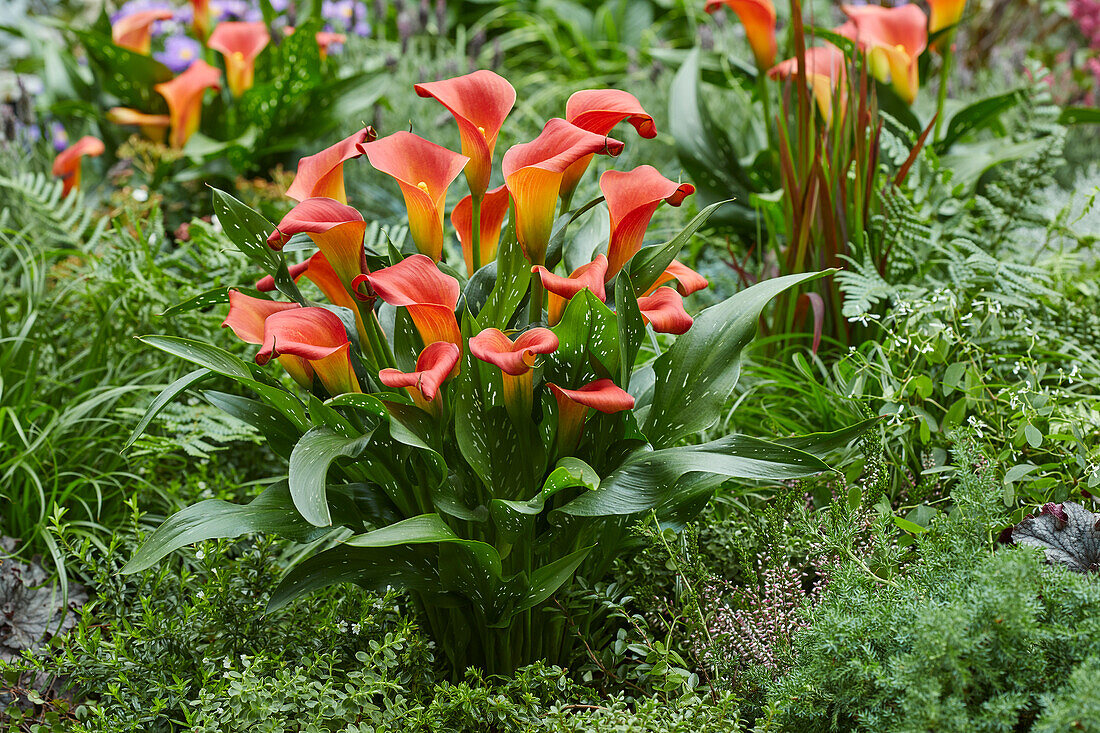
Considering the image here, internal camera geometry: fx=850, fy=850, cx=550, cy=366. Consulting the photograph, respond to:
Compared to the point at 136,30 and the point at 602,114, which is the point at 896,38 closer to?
the point at 602,114

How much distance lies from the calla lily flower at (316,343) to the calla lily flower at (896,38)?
193cm

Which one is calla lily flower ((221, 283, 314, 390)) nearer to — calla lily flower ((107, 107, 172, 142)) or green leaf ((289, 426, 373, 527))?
green leaf ((289, 426, 373, 527))

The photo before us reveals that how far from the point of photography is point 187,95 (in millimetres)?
3121

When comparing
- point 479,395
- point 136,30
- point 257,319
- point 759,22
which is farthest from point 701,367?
point 136,30

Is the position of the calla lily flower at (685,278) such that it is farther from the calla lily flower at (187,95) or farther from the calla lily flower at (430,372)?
the calla lily flower at (187,95)

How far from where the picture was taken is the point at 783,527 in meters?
1.56

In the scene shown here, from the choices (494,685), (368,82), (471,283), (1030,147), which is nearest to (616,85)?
(368,82)

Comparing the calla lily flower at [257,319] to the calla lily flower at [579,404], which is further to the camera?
the calla lily flower at [257,319]

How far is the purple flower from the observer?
12.6 feet

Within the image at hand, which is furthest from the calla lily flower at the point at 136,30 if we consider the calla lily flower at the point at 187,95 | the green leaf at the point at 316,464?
the green leaf at the point at 316,464

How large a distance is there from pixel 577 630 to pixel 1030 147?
193 centimetres

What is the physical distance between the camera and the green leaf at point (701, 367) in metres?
1.36

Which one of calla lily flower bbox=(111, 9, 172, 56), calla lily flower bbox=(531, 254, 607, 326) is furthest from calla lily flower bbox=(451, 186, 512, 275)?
calla lily flower bbox=(111, 9, 172, 56)

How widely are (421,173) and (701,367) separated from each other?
0.54 m
